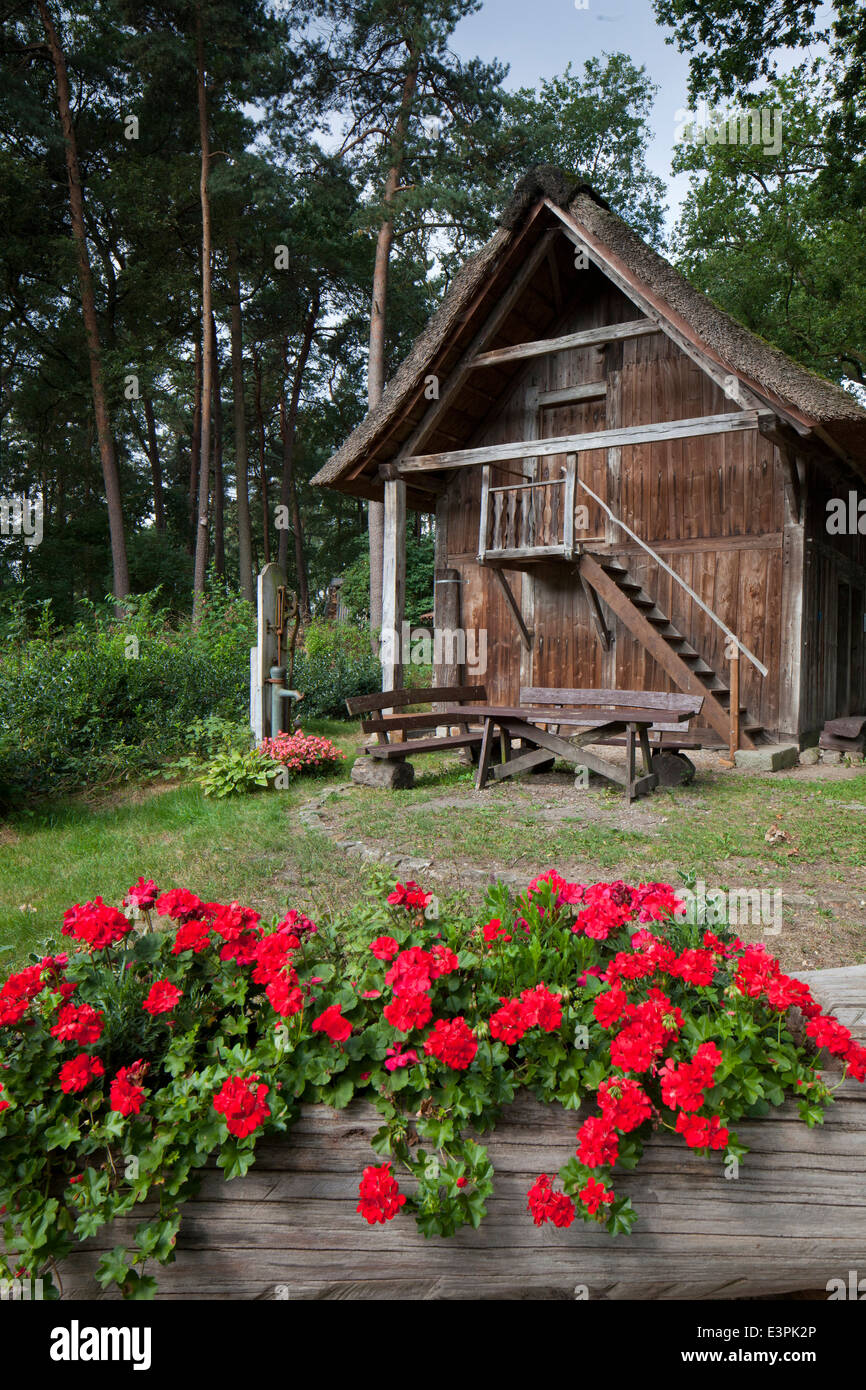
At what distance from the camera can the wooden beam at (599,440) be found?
8516 mm

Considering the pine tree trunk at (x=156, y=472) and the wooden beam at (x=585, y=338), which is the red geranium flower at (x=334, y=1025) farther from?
the pine tree trunk at (x=156, y=472)

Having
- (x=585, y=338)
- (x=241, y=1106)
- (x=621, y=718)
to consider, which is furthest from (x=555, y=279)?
(x=241, y=1106)

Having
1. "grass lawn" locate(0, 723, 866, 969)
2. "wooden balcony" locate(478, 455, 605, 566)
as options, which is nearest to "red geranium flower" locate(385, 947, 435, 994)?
"grass lawn" locate(0, 723, 866, 969)

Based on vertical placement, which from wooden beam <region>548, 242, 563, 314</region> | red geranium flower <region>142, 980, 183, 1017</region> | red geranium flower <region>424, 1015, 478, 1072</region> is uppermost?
wooden beam <region>548, 242, 563, 314</region>

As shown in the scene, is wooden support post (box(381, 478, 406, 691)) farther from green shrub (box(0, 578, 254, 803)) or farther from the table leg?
the table leg

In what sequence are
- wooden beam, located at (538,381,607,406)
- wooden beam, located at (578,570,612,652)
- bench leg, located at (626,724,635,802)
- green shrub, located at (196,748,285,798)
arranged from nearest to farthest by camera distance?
bench leg, located at (626,724,635,802), green shrub, located at (196,748,285,798), wooden beam, located at (578,570,612,652), wooden beam, located at (538,381,607,406)

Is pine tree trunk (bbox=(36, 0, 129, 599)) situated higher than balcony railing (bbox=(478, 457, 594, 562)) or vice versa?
pine tree trunk (bbox=(36, 0, 129, 599))

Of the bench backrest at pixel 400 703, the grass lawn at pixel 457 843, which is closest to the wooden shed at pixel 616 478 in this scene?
the bench backrest at pixel 400 703

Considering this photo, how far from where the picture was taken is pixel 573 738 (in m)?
8.49

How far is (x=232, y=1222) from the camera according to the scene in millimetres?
1784

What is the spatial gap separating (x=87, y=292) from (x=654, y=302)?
14.5 metres

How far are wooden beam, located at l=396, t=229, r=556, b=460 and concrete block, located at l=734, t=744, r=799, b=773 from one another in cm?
558

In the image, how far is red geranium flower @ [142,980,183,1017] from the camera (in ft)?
6.41

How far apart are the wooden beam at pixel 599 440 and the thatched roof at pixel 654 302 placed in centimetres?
38
